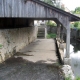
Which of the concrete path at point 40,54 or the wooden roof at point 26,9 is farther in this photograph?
the concrete path at point 40,54

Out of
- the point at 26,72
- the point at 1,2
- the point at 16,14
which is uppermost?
the point at 1,2

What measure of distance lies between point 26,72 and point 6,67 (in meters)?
1.22

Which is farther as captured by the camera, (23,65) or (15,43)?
(15,43)

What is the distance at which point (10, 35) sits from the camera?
974 centimetres

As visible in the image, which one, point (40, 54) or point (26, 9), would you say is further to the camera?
point (40, 54)

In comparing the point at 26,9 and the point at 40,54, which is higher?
the point at 26,9

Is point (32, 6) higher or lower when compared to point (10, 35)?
higher

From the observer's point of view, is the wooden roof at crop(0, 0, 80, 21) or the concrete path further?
the concrete path

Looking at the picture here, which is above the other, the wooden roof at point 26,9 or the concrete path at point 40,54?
the wooden roof at point 26,9

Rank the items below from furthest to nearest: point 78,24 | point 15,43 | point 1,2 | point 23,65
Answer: point 78,24
point 15,43
point 23,65
point 1,2

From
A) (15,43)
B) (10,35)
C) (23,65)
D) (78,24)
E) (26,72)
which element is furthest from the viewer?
(78,24)

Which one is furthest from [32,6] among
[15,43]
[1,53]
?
[15,43]

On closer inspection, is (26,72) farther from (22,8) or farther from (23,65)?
(22,8)

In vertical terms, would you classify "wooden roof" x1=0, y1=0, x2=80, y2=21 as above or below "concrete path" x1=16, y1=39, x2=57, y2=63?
above
